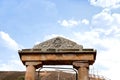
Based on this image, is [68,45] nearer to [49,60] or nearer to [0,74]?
[49,60]

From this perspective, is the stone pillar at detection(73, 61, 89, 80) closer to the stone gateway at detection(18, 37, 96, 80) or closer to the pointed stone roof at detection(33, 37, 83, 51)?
the stone gateway at detection(18, 37, 96, 80)

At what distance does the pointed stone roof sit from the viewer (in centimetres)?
1530

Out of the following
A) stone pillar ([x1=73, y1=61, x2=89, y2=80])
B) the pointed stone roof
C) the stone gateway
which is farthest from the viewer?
the pointed stone roof

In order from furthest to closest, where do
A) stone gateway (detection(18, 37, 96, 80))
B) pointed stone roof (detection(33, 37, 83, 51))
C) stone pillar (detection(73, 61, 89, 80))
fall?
pointed stone roof (detection(33, 37, 83, 51)) → stone gateway (detection(18, 37, 96, 80)) → stone pillar (detection(73, 61, 89, 80))

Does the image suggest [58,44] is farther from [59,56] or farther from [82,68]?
[82,68]

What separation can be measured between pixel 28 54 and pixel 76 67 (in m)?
2.43

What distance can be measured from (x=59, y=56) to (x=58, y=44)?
24.4 inches

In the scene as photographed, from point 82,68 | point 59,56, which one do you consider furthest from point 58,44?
point 82,68

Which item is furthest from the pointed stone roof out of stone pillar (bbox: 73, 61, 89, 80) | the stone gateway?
stone pillar (bbox: 73, 61, 89, 80)

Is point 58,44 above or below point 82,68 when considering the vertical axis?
above

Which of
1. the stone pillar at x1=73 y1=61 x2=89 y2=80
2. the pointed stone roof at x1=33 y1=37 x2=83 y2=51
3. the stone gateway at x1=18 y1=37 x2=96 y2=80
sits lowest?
the stone pillar at x1=73 y1=61 x2=89 y2=80

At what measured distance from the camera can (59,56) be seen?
1516cm

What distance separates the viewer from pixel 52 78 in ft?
184

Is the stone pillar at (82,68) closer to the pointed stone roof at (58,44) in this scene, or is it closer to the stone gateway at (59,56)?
the stone gateway at (59,56)
